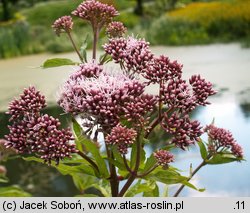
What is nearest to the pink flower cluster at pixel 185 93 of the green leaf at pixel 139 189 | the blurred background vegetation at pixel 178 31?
the green leaf at pixel 139 189

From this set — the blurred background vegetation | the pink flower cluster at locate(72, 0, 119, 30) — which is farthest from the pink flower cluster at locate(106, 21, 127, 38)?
the blurred background vegetation

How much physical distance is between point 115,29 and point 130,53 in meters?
0.09

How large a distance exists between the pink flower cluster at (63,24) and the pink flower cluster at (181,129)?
0.89 feet

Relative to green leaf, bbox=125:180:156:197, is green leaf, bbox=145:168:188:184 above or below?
above

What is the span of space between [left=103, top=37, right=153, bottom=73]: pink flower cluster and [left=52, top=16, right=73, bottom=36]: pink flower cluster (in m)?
0.14

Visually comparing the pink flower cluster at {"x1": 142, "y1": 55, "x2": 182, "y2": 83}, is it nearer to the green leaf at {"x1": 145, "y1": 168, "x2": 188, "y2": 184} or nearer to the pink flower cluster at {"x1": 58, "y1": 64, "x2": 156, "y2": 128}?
the pink flower cluster at {"x1": 58, "y1": 64, "x2": 156, "y2": 128}

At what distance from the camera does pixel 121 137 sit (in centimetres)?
70

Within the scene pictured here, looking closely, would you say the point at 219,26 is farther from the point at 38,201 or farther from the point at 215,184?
the point at 38,201

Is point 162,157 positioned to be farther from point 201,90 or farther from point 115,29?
point 115,29

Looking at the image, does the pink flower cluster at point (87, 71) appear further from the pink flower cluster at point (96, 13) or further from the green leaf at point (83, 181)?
the green leaf at point (83, 181)

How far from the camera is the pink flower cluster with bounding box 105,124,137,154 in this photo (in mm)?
697

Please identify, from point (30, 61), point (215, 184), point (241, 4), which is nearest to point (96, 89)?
point (215, 184)

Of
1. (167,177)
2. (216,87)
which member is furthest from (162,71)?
(216,87)

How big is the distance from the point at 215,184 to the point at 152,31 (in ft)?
12.4
